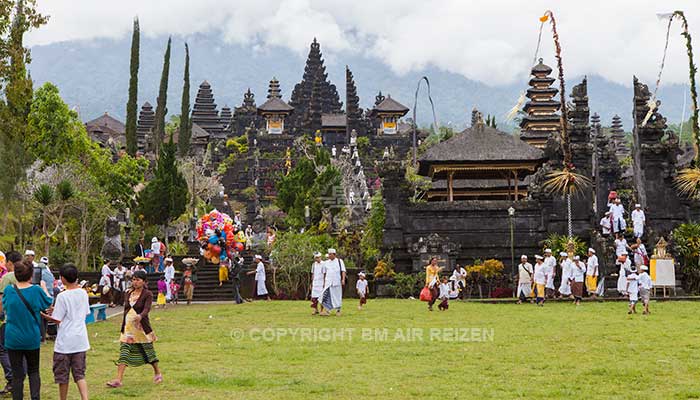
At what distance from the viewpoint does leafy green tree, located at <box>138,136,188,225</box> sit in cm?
3875

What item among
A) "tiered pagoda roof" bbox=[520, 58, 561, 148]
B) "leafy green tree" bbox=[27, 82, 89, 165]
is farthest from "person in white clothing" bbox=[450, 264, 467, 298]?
"tiered pagoda roof" bbox=[520, 58, 561, 148]

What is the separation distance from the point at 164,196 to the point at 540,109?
32893mm

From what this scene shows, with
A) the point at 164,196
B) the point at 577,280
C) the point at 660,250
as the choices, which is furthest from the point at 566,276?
the point at 164,196

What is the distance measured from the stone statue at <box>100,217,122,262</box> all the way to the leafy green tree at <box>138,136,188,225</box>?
25.0ft

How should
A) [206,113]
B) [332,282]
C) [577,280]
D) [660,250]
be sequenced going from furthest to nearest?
[206,113] < [660,250] < [577,280] < [332,282]

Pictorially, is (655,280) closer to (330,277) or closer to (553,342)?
(330,277)

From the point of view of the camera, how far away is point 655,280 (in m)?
24.4

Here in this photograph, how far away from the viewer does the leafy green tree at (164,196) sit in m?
38.8

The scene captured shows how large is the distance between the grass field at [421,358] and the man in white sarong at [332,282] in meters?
0.44

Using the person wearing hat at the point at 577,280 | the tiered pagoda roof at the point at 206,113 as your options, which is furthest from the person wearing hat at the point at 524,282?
the tiered pagoda roof at the point at 206,113

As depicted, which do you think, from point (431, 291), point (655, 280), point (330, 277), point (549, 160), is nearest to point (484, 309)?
point (431, 291)

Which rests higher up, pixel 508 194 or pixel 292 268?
pixel 508 194

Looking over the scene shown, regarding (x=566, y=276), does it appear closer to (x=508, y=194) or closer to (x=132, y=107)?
(x=508, y=194)

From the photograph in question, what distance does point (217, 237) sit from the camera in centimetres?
2967
